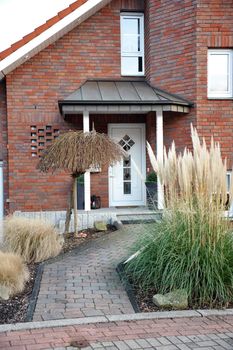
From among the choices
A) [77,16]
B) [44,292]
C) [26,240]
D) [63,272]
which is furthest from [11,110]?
[44,292]

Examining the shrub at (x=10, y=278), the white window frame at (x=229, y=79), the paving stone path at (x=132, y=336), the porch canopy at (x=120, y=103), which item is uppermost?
the white window frame at (x=229, y=79)

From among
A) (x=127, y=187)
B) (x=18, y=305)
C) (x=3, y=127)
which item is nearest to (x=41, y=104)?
(x=3, y=127)

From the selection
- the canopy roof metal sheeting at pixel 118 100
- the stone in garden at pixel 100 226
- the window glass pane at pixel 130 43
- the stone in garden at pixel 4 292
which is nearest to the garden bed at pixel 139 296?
the stone in garden at pixel 4 292

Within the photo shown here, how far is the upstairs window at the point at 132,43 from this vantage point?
12094mm

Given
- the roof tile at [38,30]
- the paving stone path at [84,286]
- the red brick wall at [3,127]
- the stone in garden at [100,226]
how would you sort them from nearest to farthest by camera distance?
the paving stone path at [84,286] < the stone in garden at [100,226] < the roof tile at [38,30] < the red brick wall at [3,127]

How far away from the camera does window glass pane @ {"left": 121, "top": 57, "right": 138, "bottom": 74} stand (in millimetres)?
12047

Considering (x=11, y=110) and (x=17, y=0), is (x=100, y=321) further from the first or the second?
(x=17, y=0)

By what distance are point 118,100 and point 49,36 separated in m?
2.54

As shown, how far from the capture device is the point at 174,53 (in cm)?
1109

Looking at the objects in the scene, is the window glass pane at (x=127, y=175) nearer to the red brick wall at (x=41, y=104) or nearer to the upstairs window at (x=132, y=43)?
the red brick wall at (x=41, y=104)

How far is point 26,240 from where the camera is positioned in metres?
6.88

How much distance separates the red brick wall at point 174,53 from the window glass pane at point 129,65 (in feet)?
2.25

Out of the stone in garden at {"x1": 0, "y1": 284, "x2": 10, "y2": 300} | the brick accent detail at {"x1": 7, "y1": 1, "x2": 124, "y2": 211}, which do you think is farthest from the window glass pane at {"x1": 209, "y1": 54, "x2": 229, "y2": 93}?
the stone in garden at {"x1": 0, "y1": 284, "x2": 10, "y2": 300}

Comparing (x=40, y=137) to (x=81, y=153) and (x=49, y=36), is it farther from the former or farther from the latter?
(x=81, y=153)
